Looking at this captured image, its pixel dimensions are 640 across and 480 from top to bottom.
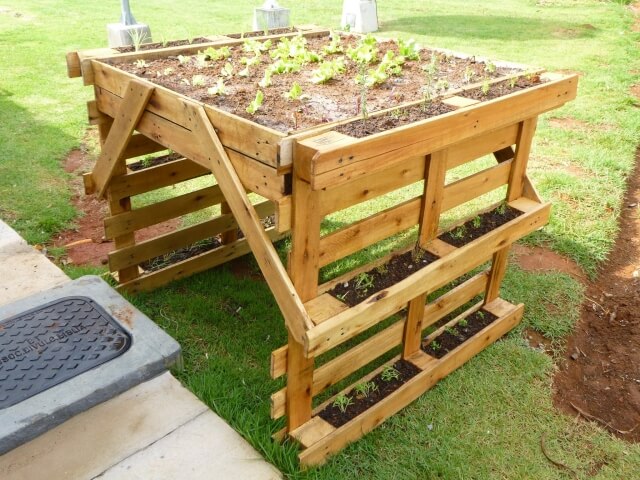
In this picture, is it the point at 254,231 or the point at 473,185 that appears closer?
the point at 254,231

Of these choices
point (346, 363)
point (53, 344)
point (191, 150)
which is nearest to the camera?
point (191, 150)

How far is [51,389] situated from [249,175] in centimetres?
137

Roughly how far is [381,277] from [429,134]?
2.37 feet

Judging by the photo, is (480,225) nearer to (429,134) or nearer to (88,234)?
(429,134)

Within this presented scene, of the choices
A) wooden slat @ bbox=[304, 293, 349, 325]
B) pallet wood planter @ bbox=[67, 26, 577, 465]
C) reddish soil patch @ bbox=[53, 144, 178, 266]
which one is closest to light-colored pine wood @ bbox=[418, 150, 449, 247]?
pallet wood planter @ bbox=[67, 26, 577, 465]

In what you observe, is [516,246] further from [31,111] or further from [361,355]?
[31,111]

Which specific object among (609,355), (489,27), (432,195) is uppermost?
(432,195)

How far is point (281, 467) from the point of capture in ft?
8.71

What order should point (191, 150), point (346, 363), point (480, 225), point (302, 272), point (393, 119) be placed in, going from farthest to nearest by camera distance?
1. point (480, 225)
2. point (346, 363)
3. point (191, 150)
4. point (393, 119)
5. point (302, 272)

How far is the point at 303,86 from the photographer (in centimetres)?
318

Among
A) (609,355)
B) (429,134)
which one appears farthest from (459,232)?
(609,355)

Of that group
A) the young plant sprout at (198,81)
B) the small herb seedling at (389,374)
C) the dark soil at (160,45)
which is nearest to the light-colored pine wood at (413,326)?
the small herb seedling at (389,374)

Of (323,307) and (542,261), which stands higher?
(323,307)

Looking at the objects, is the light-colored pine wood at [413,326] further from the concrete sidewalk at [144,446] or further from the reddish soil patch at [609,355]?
the concrete sidewalk at [144,446]
